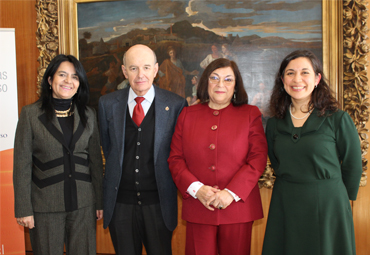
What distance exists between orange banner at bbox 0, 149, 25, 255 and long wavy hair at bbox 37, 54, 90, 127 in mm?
1237

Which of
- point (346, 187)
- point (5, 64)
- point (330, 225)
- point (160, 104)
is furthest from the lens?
point (5, 64)

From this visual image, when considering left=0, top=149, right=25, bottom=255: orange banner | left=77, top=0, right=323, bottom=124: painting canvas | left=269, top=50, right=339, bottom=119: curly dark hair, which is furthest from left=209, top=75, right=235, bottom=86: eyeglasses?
left=0, top=149, right=25, bottom=255: orange banner

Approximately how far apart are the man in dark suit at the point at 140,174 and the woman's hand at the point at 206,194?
1.14ft

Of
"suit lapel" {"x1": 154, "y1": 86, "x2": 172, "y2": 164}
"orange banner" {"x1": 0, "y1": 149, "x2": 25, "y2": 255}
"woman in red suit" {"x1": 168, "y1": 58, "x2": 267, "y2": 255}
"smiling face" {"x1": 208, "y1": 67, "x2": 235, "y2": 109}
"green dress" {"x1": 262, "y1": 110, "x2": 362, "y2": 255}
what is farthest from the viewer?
"orange banner" {"x1": 0, "y1": 149, "x2": 25, "y2": 255}

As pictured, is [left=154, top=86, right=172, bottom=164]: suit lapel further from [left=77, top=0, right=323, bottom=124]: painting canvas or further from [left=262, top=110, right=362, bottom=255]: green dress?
[left=77, top=0, right=323, bottom=124]: painting canvas

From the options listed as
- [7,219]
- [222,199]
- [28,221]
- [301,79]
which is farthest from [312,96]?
[7,219]

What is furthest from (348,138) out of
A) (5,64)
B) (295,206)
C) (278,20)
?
(5,64)

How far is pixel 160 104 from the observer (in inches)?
87.7

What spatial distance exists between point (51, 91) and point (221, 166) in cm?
142

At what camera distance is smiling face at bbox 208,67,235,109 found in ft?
6.62

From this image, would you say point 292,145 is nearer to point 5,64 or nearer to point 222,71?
point 222,71

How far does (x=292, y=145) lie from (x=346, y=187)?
1.60 ft

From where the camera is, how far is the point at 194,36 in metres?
3.23

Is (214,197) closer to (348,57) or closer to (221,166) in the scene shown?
(221,166)
